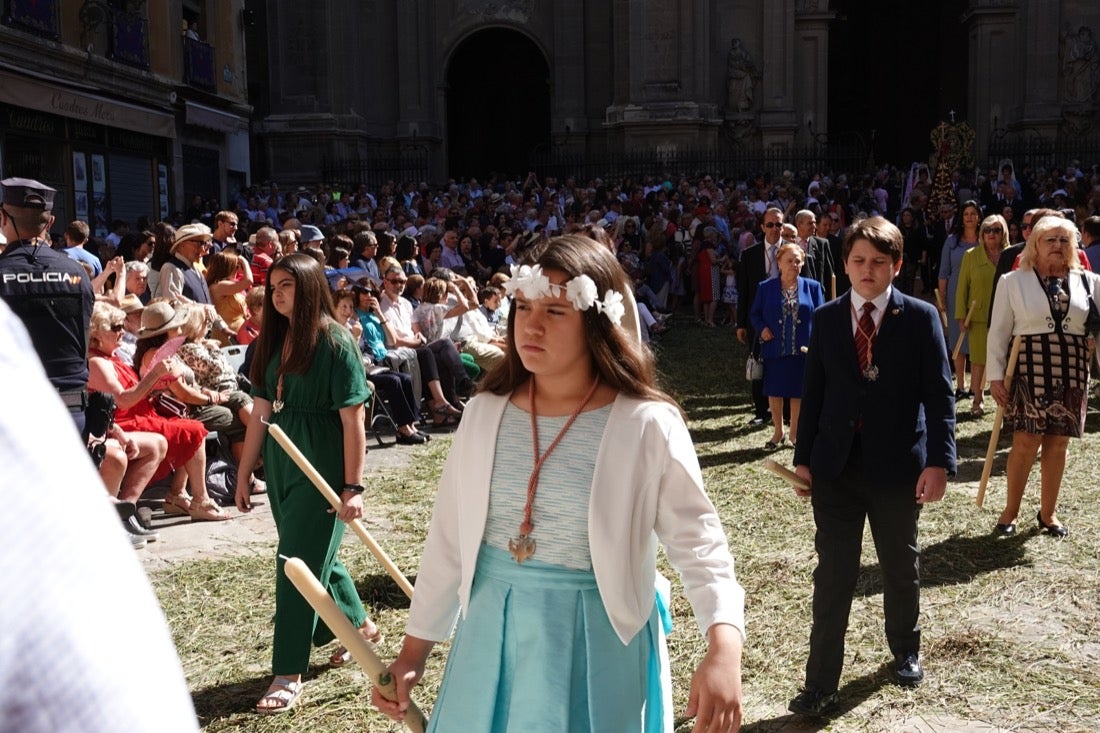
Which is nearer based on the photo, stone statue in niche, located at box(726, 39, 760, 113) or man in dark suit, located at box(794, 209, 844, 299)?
man in dark suit, located at box(794, 209, 844, 299)

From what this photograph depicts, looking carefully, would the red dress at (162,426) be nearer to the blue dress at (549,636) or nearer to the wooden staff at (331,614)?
the blue dress at (549,636)

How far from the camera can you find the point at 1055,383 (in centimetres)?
719

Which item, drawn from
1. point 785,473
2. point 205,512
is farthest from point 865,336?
point 205,512

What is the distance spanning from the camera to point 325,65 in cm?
3269

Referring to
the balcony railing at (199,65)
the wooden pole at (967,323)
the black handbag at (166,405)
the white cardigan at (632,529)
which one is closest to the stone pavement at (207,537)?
the black handbag at (166,405)

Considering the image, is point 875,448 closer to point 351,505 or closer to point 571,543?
point 351,505

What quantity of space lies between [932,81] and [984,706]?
Answer: 41.3 metres

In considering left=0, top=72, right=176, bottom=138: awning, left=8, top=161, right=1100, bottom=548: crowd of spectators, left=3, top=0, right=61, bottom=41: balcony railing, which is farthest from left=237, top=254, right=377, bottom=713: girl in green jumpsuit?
left=3, top=0, right=61, bottom=41: balcony railing

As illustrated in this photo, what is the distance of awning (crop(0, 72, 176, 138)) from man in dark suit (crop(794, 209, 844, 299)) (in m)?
14.4

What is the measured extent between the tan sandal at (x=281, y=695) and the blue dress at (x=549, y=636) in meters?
2.43

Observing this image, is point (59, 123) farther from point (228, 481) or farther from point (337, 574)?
point (337, 574)

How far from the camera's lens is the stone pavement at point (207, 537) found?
24.8 ft

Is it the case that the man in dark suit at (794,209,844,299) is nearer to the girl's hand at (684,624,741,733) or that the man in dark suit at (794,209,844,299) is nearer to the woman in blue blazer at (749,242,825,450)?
the woman in blue blazer at (749,242,825,450)

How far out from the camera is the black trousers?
16.4 ft
